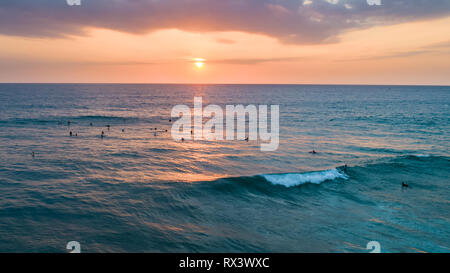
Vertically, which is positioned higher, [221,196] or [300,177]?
[300,177]

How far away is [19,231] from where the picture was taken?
18359 millimetres

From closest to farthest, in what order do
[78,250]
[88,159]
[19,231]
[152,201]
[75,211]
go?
[78,250]
[19,231]
[75,211]
[152,201]
[88,159]

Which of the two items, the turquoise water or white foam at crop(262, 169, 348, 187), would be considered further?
white foam at crop(262, 169, 348, 187)

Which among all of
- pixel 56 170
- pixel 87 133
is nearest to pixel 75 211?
pixel 56 170

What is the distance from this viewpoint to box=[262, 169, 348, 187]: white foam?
28952 millimetres

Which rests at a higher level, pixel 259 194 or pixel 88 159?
pixel 88 159

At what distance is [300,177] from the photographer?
29922 mm

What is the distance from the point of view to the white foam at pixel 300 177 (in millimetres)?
28952

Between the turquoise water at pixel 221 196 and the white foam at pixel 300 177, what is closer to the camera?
the turquoise water at pixel 221 196

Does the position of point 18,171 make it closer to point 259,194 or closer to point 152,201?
point 152,201

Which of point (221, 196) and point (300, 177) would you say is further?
point (300, 177)
